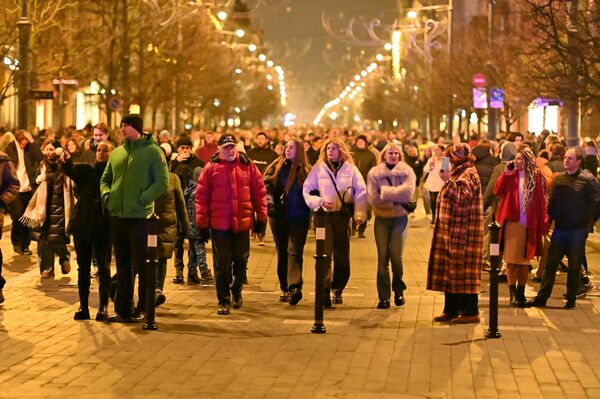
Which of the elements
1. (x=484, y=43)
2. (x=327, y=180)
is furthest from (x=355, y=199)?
(x=484, y=43)

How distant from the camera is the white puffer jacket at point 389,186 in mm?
15273

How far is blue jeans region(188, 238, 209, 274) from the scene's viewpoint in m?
17.9

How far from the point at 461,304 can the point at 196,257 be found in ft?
15.1

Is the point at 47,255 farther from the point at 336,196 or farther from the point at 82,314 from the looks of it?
the point at 336,196

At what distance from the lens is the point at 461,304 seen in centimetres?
1431

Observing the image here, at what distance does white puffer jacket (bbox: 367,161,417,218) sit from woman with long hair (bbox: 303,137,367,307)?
15cm

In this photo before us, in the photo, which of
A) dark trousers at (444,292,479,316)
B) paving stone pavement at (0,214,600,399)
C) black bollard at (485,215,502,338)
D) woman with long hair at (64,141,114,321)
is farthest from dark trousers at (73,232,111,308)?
black bollard at (485,215,502,338)

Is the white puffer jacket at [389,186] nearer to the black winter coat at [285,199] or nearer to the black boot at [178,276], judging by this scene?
the black winter coat at [285,199]

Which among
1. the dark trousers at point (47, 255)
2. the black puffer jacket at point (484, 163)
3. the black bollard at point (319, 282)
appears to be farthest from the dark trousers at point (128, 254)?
the black puffer jacket at point (484, 163)

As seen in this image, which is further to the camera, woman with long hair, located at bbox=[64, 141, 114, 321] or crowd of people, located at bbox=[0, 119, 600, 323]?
woman with long hair, located at bbox=[64, 141, 114, 321]

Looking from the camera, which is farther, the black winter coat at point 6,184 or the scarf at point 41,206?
the scarf at point 41,206

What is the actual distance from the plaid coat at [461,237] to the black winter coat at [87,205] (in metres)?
3.18

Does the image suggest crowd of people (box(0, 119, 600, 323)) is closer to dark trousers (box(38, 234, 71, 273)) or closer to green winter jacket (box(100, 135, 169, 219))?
green winter jacket (box(100, 135, 169, 219))

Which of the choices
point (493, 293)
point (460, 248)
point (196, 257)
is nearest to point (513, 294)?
point (460, 248)
